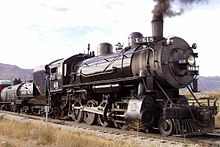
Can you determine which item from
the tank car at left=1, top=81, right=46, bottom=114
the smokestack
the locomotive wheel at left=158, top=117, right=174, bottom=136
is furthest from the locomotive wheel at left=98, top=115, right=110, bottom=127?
the tank car at left=1, top=81, right=46, bottom=114

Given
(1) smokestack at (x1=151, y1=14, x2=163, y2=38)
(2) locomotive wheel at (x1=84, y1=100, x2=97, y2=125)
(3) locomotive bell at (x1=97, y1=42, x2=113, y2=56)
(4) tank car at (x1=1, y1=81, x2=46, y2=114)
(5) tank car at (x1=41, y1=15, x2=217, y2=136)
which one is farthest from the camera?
(4) tank car at (x1=1, y1=81, x2=46, y2=114)

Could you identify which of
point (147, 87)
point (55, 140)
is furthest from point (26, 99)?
point (55, 140)

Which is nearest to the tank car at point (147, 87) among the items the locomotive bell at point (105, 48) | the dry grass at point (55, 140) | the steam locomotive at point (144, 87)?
the steam locomotive at point (144, 87)

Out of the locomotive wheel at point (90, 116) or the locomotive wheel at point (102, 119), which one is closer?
the locomotive wheel at point (102, 119)

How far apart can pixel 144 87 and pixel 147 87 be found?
308mm

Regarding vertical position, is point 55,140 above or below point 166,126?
below

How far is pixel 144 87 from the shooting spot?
15.7 metres

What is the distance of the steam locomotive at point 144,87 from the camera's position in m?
14.7

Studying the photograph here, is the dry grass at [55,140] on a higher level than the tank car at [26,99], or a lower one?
lower

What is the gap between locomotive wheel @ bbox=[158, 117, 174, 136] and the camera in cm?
1415

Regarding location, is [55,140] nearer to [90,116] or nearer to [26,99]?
[90,116]

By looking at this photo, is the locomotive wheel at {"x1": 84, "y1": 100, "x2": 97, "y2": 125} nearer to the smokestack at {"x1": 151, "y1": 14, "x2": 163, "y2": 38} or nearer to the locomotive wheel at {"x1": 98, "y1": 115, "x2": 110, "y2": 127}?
the locomotive wheel at {"x1": 98, "y1": 115, "x2": 110, "y2": 127}

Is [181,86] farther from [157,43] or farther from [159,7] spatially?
[159,7]

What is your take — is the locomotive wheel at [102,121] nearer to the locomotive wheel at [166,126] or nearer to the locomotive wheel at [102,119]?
the locomotive wheel at [102,119]
